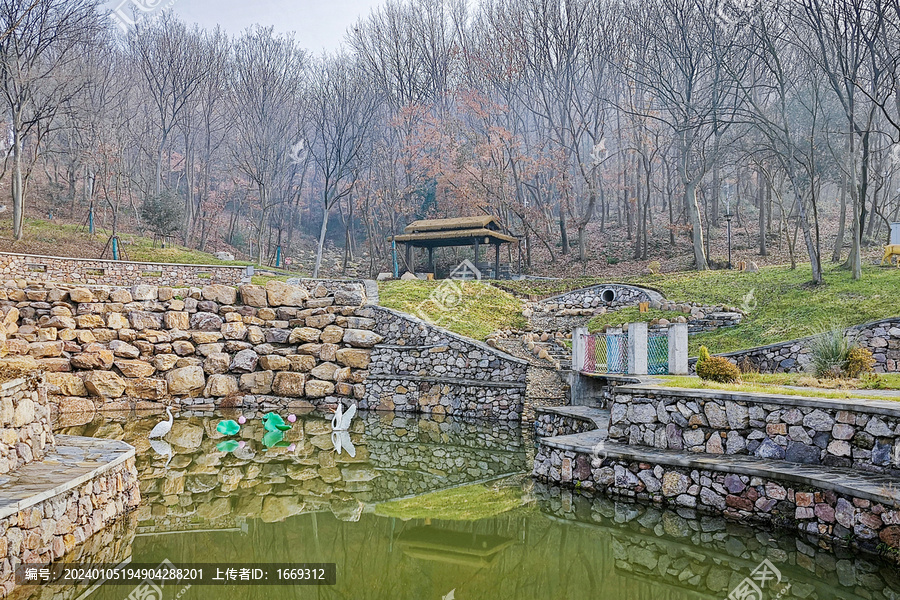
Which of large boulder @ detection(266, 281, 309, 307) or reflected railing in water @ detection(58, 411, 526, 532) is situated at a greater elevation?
large boulder @ detection(266, 281, 309, 307)

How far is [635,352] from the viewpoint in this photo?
37.9 ft

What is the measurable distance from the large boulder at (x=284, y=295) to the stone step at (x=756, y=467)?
10816 mm

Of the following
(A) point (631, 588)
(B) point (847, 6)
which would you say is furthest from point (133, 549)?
(B) point (847, 6)

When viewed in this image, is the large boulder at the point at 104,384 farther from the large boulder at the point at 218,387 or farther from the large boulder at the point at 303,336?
the large boulder at the point at 303,336

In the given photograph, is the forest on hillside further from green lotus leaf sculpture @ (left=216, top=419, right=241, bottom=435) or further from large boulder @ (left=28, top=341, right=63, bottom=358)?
green lotus leaf sculpture @ (left=216, top=419, right=241, bottom=435)

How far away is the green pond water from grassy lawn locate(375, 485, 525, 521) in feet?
0.09

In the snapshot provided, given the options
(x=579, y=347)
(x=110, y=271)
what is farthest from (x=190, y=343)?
(x=579, y=347)

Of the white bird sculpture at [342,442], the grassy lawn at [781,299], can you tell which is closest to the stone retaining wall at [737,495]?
the white bird sculpture at [342,442]

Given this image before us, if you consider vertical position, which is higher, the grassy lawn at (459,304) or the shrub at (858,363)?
the grassy lawn at (459,304)

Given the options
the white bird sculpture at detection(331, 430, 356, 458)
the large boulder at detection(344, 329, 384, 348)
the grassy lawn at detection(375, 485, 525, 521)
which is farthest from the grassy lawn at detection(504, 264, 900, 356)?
the white bird sculpture at detection(331, 430, 356, 458)

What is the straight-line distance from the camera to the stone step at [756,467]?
581 cm

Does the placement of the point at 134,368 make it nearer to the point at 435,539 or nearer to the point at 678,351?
the point at 435,539

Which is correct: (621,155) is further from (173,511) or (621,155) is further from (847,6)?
(173,511)

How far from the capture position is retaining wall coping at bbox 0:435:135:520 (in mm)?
→ 5430
